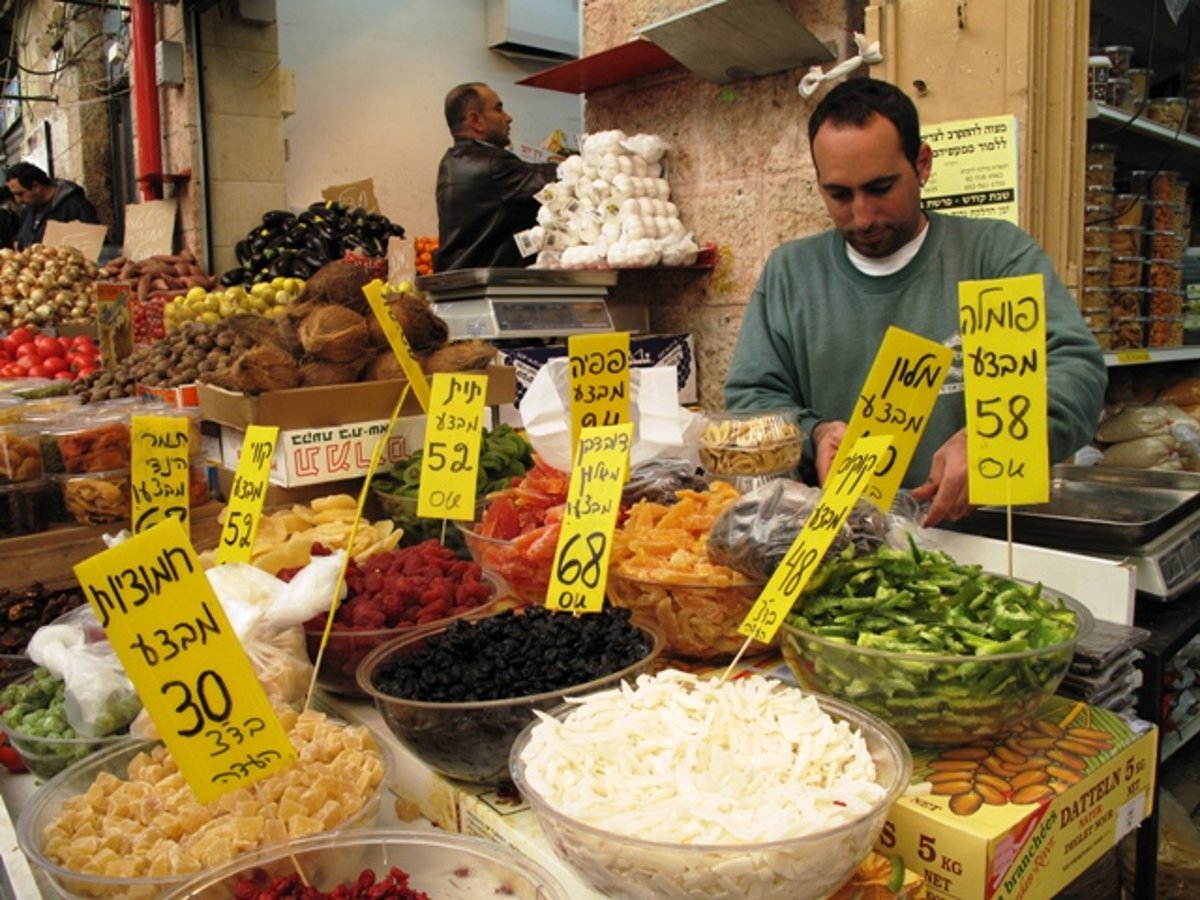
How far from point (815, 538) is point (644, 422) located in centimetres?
93

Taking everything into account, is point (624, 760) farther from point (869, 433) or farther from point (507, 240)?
point (507, 240)

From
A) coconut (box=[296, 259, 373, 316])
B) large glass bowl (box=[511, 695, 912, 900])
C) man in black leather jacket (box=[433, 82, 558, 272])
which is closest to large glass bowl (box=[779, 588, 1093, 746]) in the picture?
large glass bowl (box=[511, 695, 912, 900])

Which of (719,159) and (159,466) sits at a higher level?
(719,159)

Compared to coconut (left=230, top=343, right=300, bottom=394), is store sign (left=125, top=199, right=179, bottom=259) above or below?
above

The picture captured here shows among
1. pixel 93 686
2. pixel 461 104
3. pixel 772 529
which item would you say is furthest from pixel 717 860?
pixel 461 104

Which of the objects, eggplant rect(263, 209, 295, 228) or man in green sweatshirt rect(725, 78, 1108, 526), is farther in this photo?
eggplant rect(263, 209, 295, 228)

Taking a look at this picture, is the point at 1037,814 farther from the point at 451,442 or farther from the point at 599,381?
the point at 451,442

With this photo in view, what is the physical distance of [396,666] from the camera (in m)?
1.30

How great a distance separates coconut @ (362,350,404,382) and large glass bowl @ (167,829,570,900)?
1.39 meters

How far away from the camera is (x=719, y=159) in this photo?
3836 mm

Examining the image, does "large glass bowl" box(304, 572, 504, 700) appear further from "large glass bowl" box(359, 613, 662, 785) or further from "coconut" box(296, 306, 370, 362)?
"coconut" box(296, 306, 370, 362)

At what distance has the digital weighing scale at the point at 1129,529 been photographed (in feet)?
5.69

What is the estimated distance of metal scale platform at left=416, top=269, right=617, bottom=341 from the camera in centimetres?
370

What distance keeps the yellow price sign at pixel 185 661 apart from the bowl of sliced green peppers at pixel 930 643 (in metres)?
0.66
